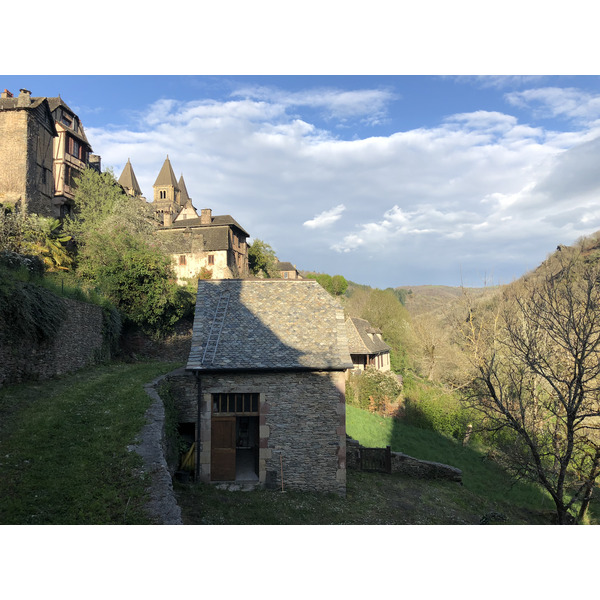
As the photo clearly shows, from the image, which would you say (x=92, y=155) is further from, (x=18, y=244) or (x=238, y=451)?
(x=238, y=451)

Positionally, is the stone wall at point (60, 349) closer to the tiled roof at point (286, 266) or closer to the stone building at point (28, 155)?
the stone building at point (28, 155)

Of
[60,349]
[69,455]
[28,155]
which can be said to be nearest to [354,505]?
[69,455]

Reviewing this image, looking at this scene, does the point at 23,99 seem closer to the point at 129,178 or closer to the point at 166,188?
the point at 129,178

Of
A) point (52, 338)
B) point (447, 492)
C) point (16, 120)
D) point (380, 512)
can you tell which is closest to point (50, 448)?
point (52, 338)

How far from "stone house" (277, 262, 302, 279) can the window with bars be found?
50132 millimetres

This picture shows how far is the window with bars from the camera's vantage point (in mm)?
12305

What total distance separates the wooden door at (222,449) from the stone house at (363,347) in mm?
17611

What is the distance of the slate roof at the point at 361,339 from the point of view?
2931 cm

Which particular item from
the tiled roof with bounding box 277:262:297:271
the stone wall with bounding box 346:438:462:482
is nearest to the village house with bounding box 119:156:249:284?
the tiled roof with bounding box 277:262:297:271

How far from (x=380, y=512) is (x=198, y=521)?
5772 millimetres

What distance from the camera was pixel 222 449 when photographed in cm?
1212

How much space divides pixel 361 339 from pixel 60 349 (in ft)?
68.2

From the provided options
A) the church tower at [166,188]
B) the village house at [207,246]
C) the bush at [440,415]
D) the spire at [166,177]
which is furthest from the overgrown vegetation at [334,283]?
the bush at [440,415]

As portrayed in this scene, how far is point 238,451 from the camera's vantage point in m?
16.4
